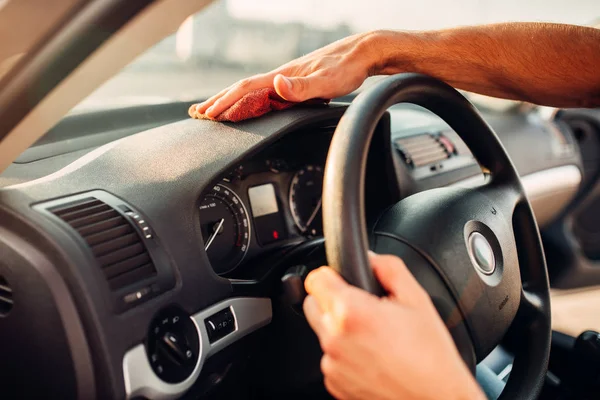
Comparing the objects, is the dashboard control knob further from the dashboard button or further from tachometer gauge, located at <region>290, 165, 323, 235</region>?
tachometer gauge, located at <region>290, 165, 323, 235</region>

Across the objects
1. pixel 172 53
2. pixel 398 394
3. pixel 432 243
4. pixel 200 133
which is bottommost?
pixel 398 394

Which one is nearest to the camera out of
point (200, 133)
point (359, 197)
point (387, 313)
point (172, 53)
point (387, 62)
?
point (387, 313)

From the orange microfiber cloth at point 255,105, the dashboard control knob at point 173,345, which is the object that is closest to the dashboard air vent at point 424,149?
the orange microfiber cloth at point 255,105

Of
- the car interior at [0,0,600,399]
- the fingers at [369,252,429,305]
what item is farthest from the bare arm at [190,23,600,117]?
the fingers at [369,252,429,305]

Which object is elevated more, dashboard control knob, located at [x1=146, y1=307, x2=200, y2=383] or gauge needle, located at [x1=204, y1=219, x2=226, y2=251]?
gauge needle, located at [x1=204, y1=219, x2=226, y2=251]

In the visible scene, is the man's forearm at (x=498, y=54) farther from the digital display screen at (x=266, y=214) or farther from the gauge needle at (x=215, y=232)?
the gauge needle at (x=215, y=232)

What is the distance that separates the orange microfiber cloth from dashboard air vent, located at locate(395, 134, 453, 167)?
0.59 metres

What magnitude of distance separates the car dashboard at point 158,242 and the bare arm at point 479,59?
141 mm

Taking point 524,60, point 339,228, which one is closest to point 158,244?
point 339,228

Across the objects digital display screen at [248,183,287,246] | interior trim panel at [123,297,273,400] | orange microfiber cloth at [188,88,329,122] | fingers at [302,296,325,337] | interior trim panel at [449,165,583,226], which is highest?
orange microfiber cloth at [188,88,329,122]

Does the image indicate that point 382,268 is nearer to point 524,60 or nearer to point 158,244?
point 158,244

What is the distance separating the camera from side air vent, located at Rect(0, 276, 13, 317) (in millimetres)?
926

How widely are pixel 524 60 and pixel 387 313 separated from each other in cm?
101

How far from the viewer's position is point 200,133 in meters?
1.19
